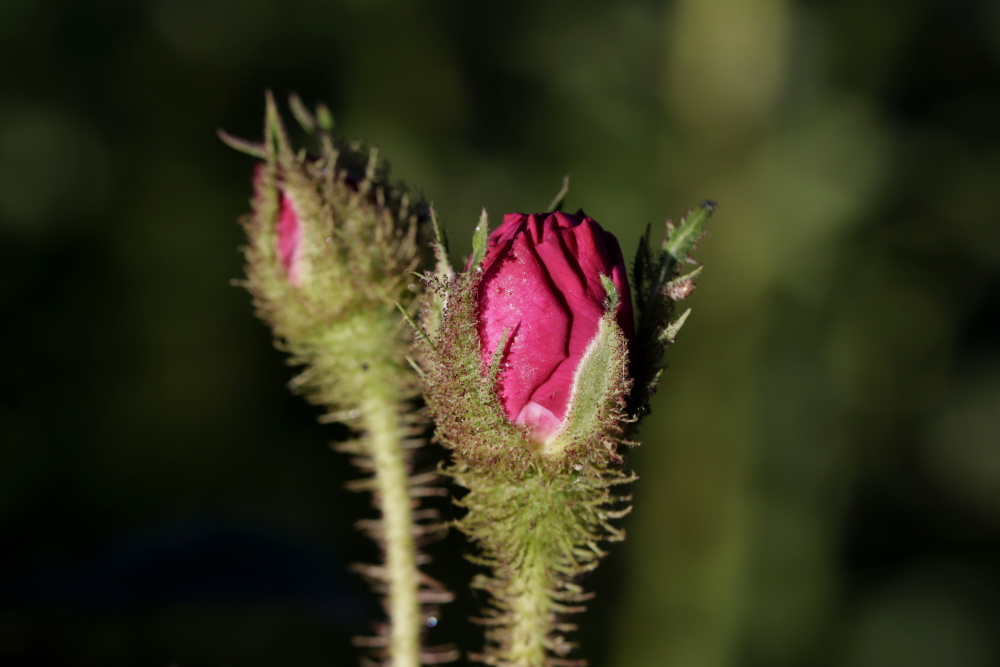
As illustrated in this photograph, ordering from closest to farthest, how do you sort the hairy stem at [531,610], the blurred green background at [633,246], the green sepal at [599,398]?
1. the green sepal at [599,398]
2. the hairy stem at [531,610]
3. the blurred green background at [633,246]

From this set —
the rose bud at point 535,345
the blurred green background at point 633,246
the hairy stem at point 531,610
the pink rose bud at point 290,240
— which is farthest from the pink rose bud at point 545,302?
the blurred green background at point 633,246

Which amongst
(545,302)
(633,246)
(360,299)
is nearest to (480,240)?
(545,302)

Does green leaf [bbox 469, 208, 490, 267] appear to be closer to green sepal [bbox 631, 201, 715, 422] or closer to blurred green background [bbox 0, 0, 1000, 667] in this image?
green sepal [bbox 631, 201, 715, 422]

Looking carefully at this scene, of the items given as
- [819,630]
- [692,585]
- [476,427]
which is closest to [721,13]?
[692,585]

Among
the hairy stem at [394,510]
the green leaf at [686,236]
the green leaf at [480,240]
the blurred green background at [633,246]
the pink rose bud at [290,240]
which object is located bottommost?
the hairy stem at [394,510]

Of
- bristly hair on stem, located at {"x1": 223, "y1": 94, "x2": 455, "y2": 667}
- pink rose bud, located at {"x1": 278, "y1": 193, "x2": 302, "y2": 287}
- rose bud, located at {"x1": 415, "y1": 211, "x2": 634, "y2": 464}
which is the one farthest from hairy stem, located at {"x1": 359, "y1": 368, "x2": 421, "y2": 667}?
rose bud, located at {"x1": 415, "y1": 211, "x2": 634, "y2": 464}

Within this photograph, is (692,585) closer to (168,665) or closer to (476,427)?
(168,665)

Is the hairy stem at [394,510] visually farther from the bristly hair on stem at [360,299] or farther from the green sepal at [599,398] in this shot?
the green sepal at [599,398]

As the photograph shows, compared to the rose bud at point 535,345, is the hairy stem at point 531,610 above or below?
below
